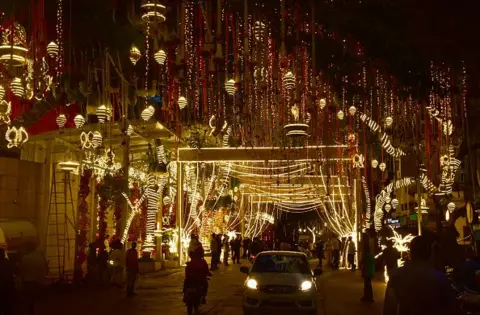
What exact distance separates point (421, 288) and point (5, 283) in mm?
6900

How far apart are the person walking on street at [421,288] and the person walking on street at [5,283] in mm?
6592

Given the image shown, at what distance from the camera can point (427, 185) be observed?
983 inches

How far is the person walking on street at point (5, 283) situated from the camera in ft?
29.8

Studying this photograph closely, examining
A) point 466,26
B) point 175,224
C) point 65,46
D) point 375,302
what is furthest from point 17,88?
point 175,224

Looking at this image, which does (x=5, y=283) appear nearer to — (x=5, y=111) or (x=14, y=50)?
(x=14, y=50)

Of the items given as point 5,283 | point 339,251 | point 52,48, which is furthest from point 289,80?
point 339,251

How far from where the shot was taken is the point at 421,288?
14.6 ft

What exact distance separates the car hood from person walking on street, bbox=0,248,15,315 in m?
4.48

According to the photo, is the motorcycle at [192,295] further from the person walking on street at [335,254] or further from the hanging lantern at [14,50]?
the person walking on street at [335,254]

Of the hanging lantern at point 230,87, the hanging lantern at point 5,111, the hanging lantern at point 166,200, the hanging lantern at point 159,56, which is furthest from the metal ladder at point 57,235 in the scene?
the hanging lantern at point 159,56

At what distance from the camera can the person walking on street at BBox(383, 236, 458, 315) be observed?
441 centimetres

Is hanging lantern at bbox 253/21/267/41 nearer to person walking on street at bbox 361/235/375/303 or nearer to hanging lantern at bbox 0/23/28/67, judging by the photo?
hanging lantern at bbox 0/23/28/67

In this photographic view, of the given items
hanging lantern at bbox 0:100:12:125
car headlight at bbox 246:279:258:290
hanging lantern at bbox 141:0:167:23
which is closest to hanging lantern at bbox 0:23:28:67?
hanging lantern at bbox 0:100:12:125

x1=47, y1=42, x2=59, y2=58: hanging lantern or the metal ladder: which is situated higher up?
x1=47, y1=42, x2=59, y2=58: hanging lantern
